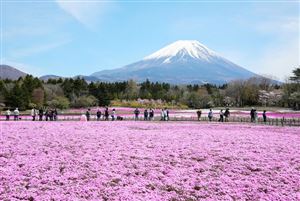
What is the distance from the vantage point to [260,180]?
48.3ft

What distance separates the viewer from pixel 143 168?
15.4 meters

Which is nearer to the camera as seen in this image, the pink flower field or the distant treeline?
the pink flower field

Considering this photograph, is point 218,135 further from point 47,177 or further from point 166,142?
point 47,177

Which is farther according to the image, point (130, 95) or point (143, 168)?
point (130, 95)

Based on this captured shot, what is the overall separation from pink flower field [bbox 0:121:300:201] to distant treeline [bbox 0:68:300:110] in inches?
2654

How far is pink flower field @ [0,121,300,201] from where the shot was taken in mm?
12430

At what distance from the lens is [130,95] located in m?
125

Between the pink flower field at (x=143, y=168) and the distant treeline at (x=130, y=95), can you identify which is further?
the distant treeline at (x=130, y=95)

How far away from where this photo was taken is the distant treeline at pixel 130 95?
3516 inches

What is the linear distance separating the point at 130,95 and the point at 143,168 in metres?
110

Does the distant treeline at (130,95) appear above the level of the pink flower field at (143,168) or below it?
above

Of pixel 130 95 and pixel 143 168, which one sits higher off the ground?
pixel 130 95

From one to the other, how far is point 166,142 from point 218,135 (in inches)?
212

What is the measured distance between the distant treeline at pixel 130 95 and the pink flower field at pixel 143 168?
6741 cm
